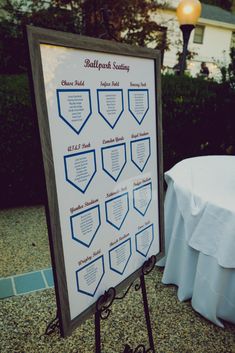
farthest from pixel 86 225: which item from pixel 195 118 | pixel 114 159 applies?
pixel 195 118

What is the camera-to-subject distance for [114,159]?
4.05 feet

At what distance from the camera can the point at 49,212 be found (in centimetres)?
Answer: 98

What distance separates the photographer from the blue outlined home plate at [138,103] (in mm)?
1294

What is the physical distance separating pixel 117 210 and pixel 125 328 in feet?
3.64

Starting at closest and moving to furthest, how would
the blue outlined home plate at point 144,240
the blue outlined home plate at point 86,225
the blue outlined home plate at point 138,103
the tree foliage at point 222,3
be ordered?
the blue outlined home plate at point 86,225 → the blue outlined home plate at point 138,103 → the blue outlined home plate at point 144,240 → the tree foliage at point 222,3

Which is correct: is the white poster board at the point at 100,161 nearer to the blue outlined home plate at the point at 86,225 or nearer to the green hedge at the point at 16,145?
the blue outlined home plate at the point at 86,225

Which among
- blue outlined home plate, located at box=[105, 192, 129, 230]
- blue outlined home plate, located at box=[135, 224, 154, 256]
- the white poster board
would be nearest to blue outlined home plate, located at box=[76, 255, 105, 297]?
the white poster board

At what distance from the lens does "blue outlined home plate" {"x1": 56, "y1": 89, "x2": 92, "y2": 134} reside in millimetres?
982

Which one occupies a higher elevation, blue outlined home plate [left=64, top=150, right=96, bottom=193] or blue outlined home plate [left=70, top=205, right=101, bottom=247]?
blue outlined home plate [left=64, top=150, right=96, bottom=193]

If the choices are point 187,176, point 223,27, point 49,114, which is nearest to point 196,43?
point 223,27

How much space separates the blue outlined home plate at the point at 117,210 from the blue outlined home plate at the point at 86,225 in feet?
0.21

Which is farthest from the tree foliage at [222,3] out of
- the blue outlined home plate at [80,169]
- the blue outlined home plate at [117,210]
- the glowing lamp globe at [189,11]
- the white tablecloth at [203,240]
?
the blue outlined home plate at [80,169]

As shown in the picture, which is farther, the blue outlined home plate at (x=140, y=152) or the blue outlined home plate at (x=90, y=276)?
the blue outlined home plate at (x=140, y=152)

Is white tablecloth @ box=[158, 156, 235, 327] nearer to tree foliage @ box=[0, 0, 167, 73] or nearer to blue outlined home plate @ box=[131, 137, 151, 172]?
blue outlined home plate @ box=[131, 137, 151, 172]
